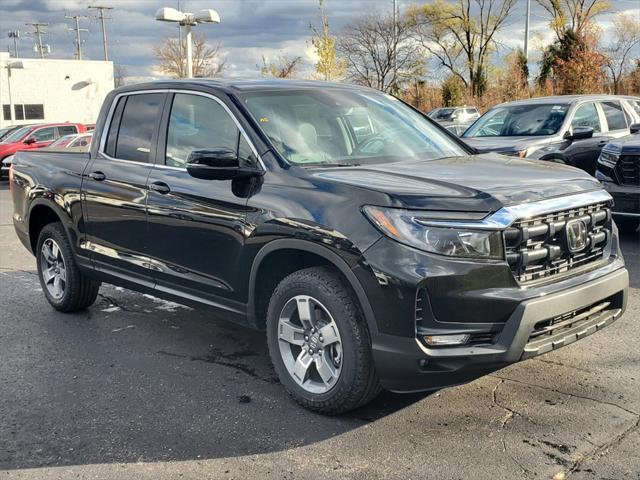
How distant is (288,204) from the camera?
3.83 meters

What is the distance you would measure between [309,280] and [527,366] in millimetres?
1648

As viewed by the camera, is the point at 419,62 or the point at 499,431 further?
the point at 419,62

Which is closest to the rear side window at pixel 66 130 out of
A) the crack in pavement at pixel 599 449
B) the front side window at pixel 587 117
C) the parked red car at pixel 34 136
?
the parked red car at pixel 34 136

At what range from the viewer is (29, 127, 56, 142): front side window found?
22062 mm

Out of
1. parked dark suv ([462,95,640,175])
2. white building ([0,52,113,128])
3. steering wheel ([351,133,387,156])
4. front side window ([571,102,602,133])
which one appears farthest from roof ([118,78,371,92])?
white building ([0,52,113,128])

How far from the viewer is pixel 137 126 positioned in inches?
200

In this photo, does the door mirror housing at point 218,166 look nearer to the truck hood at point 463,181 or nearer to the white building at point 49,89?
the truck hood at point 463,181

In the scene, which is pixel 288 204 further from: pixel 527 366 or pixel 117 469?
pixel 527 366

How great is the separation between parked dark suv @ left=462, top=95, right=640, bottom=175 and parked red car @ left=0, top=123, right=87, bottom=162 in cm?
1535

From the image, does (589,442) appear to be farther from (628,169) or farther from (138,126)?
(628,169)

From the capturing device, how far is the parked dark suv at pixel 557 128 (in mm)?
9383

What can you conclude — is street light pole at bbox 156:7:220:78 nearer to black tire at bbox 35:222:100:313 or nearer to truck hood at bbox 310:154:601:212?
black tire at bbox 35:222:100:313

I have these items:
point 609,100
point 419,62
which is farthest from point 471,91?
point 609,100

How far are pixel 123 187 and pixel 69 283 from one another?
1312 millimetres
